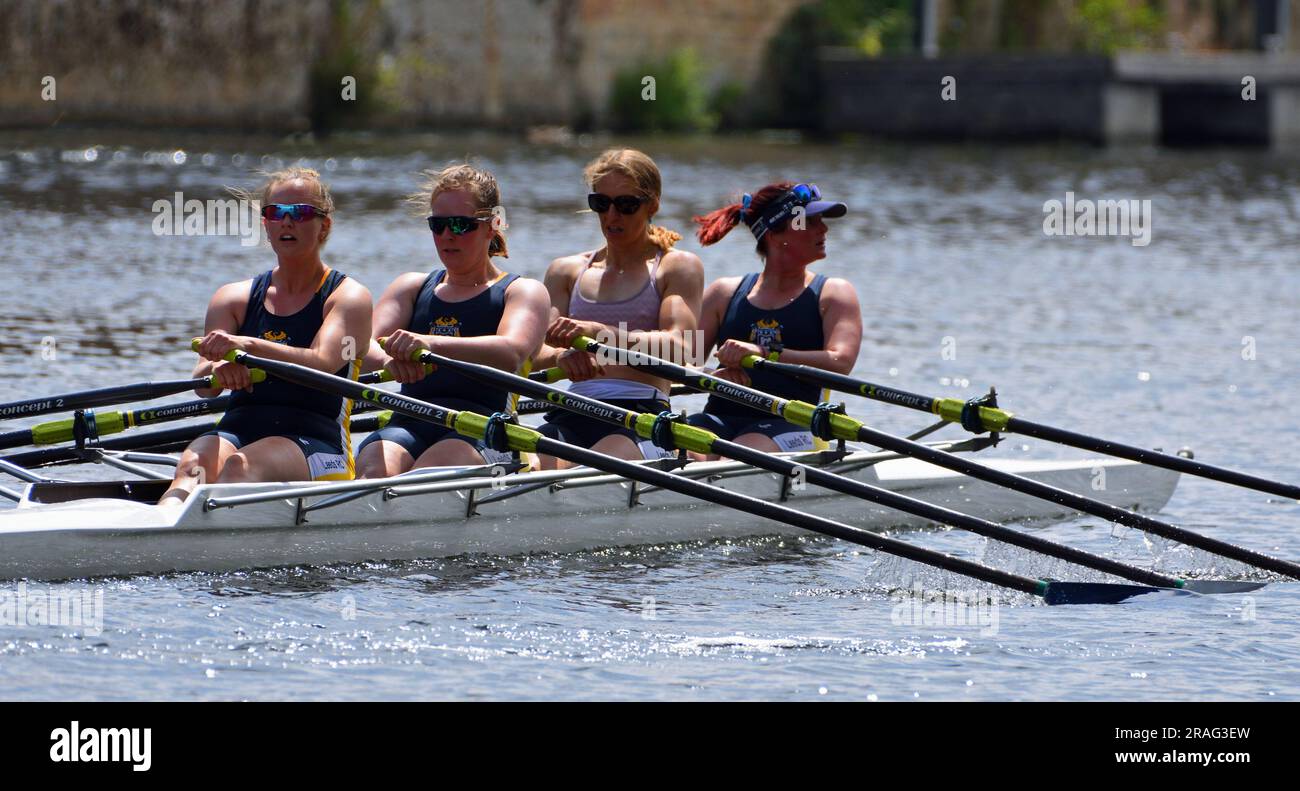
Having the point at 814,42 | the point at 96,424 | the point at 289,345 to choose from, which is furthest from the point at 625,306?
the point at 814,42

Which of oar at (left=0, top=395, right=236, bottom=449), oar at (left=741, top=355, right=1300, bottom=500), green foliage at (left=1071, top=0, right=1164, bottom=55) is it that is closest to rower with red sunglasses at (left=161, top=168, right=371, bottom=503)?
oar at (left=0, top=395, right=236, bottom=449)

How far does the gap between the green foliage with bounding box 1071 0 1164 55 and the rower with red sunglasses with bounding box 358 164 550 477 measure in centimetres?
4382

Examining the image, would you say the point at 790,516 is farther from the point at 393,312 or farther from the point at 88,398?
the point at 88,398

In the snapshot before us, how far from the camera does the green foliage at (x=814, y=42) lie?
4747 cm

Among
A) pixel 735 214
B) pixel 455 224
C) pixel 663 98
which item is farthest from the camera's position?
pixel 663 98

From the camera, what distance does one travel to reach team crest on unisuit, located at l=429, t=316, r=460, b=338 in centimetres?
866

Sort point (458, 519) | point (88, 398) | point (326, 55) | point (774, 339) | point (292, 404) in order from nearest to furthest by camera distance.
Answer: point (88, 398) < point (292, 404) < point (458, 519) < point (774, 339) < point (326, 55)

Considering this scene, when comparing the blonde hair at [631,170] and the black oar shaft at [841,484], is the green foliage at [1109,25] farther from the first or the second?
the black oar shaft at [841,484]

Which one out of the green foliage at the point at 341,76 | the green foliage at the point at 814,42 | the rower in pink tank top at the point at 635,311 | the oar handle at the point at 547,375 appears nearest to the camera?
the rower in pink tank top at the point at 635,311

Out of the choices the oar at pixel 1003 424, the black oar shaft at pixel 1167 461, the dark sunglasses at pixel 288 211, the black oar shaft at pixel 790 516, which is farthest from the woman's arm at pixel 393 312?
the black oar shaft at pixel 1167 461

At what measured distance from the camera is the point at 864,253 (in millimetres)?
22156

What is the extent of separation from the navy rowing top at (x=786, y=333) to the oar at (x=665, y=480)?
1.55 metres

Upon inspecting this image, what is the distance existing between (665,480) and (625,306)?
141 cm

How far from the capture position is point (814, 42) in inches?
1898
